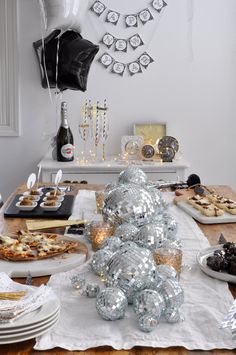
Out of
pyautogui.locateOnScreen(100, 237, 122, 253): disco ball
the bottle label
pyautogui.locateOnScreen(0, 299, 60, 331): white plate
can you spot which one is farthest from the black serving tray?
the bottle label

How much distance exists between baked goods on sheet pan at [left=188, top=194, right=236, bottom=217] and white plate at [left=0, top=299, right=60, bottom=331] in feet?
3.34

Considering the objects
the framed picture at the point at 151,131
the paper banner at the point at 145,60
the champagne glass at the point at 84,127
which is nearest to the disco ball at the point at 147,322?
the champagne glass at the point at 84,127

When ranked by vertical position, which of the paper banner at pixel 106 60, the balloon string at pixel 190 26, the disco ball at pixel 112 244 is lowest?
the disco ball at pixel 112 244

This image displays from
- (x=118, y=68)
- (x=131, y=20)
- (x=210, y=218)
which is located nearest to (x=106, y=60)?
(x=118, y=68)

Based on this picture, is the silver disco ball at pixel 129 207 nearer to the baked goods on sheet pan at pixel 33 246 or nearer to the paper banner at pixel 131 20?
the baked goods on sheet pan at pixel 33 246

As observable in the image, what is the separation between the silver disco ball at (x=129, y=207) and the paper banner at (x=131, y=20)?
254 cm

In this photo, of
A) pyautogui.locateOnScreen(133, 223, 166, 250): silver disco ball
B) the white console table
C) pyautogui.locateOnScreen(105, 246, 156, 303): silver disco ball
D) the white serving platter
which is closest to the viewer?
pyautogui.locateOnScreen(105, 246, 156, 303): silver disco ball

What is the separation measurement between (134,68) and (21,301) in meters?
3.10

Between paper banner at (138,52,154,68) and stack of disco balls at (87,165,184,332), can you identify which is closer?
stack of disco balls at (87,165,184,332)

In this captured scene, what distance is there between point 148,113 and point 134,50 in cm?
44

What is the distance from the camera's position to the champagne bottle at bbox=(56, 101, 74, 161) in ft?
12.8

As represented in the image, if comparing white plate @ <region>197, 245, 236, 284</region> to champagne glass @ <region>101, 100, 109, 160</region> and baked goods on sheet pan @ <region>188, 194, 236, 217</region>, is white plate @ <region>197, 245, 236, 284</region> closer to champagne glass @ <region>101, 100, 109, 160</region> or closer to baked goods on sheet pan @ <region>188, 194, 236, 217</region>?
baked goods on sheet pan @ <region>188, 194, 236, 217</region>

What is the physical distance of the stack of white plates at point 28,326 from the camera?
1.20 m

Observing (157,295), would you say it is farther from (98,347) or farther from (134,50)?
(134,50)
